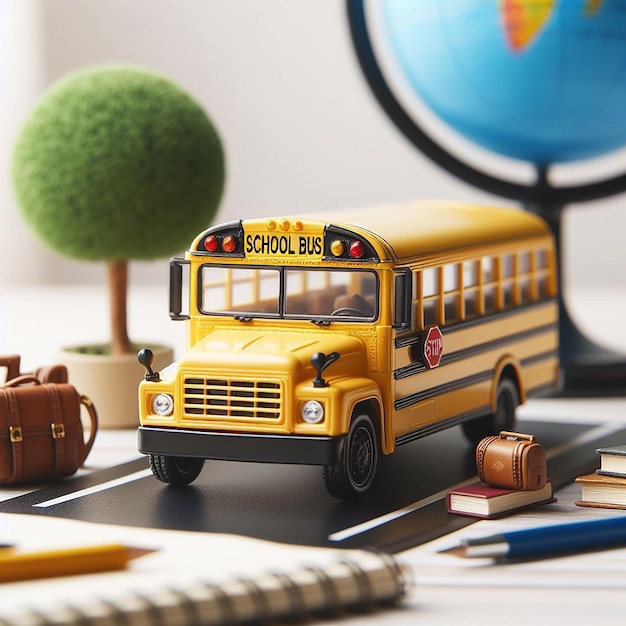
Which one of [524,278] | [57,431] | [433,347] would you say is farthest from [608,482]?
[57,431]

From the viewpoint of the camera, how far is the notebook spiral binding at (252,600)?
2818 mm

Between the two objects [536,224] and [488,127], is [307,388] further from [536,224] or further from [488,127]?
[488,127]

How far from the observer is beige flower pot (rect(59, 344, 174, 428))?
5383 mm

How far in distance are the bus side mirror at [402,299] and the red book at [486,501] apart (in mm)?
554

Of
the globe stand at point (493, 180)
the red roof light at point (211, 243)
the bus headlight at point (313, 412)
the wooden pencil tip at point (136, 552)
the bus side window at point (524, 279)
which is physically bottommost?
the wooden pencil tip at point (136, 552)

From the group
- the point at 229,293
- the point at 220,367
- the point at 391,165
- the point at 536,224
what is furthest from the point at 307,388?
the point at 391,165

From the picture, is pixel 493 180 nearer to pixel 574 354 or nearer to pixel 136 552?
pixel 574 354

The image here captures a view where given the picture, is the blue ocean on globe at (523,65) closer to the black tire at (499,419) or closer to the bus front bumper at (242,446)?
Result: the black tire at (499,419)

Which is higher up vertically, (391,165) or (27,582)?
(391,165)

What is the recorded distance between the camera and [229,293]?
4.50 m

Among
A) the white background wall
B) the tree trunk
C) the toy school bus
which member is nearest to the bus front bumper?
the toy school bus

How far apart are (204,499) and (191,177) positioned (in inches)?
62.0

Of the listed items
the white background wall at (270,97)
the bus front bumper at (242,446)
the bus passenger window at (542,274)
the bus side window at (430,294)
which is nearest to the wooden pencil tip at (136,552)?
the bus front bumper at (242,446)

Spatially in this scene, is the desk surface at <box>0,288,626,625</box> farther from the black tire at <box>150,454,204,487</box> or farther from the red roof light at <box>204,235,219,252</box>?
the red roof light at <box>204,235,219,252</box>
